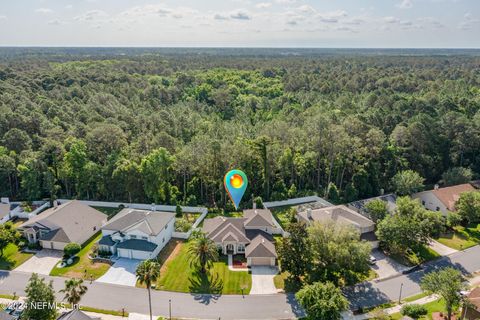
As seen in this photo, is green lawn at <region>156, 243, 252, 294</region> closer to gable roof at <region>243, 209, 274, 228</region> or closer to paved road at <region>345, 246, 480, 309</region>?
gable roof at <region>243, 209, 274, 228</region>

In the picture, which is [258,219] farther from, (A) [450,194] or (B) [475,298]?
(A) [450,194]

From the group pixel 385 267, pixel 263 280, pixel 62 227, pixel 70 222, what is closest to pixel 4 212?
pixel 70 222

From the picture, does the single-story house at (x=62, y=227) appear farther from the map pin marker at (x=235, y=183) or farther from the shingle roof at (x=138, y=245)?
the map pin marker at (x=235, y=183)

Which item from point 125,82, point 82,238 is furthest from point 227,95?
point 82,238

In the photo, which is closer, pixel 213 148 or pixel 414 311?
pixel 414 311

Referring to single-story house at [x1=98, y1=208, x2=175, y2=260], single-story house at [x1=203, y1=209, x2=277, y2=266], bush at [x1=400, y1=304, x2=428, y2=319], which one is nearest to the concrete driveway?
single-story house at [x1=98, y1=208, x2=175, y2=260]

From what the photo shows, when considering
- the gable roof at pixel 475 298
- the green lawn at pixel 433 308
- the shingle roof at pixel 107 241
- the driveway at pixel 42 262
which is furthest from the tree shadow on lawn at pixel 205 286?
the gable roof at pixel 475 298
